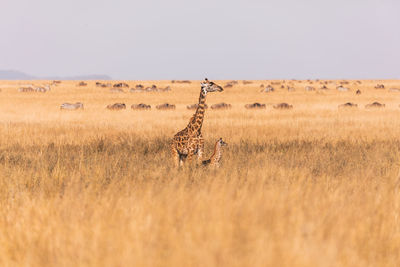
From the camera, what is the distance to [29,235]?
3.96 m

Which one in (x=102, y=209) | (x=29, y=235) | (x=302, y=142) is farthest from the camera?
(x=302, y=142)

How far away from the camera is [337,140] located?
1283cm

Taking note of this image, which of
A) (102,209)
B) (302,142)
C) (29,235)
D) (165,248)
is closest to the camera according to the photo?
(165,248)

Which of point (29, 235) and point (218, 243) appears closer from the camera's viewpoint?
point (218, 243)

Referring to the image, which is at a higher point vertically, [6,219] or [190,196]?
[190,196]

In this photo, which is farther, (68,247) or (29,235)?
(29,235)

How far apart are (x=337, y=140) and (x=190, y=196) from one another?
30.5 feet

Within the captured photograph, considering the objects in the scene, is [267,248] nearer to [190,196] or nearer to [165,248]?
[165,248]

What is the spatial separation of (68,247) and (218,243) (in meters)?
1.23

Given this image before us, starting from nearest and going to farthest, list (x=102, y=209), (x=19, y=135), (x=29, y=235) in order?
(x=29, y=235), (x=102, y=209), (x=19, y=135)

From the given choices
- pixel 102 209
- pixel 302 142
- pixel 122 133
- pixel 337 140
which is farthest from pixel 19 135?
pixel 102 209

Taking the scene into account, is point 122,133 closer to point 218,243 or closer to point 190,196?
point 190,196

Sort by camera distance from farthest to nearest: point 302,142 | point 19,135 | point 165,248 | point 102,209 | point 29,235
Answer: point 19,135, point 302,142, point 102,209, point 29,235, point 165,248

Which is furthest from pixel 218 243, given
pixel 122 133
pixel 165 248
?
pixel 122 133
